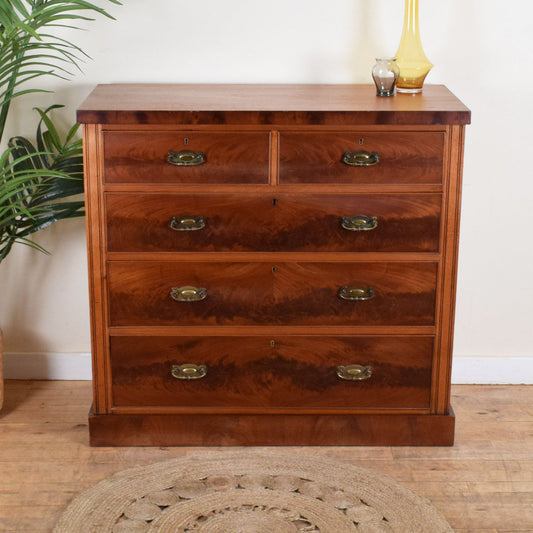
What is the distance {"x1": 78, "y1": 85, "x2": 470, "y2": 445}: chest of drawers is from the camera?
268 cm

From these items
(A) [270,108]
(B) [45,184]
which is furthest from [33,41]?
(A) [270,108]

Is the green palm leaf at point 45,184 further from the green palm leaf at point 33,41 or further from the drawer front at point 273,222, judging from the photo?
the drawer front at point 273,222

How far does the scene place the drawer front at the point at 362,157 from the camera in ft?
8.80

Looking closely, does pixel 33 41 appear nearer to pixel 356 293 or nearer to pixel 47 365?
pixel 47 365

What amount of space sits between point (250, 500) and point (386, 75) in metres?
1.32

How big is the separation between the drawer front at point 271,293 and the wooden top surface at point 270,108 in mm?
427

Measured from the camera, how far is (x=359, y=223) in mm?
2740

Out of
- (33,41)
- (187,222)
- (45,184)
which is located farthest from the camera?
(33,41)

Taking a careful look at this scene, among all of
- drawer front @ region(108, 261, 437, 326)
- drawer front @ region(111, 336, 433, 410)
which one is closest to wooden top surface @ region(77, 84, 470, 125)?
drawer front @ region(108, 261, 437, 326)

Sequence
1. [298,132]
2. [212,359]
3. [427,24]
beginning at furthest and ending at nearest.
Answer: [427,24] → [212,359] → [298,132]

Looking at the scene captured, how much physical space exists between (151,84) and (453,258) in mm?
1151

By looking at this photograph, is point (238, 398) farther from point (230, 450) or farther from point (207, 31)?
point (207, 31)

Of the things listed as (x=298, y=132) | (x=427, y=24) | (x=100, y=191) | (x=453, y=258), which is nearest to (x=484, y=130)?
(x=427, y=24)

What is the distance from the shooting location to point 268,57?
10.3 feet
